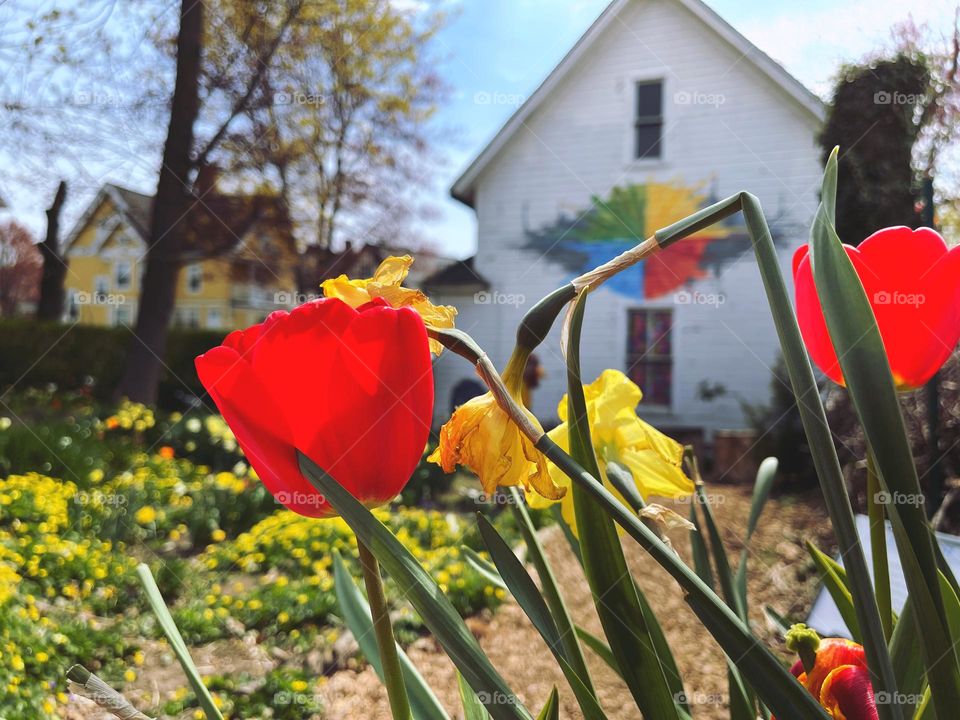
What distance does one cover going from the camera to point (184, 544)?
11.3ft

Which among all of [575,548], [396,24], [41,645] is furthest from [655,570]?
[396,24]

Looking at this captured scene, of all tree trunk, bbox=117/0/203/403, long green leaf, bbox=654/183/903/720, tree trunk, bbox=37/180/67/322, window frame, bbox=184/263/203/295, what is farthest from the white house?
window frame, bbox=184/263/203/295

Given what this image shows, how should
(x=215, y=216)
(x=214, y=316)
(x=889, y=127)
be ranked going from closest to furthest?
(x=889, y=127)
(x=215, y=216)
(x=214, y=316)

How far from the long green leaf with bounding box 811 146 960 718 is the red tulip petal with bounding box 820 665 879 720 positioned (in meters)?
0.06

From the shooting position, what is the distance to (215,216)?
23.2 feet

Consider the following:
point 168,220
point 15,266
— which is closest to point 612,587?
point 168,220

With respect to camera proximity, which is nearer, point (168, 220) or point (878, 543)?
point (878, 543)

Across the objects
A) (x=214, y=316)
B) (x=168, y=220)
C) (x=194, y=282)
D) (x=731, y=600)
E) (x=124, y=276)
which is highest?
(x=194, y=282)

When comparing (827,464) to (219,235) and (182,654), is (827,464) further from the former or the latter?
(219,235)

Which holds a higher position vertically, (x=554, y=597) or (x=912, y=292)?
(x=912, y=292)

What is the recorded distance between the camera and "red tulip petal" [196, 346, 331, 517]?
1.14ft

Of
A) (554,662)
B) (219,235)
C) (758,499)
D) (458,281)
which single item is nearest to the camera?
(758,499)

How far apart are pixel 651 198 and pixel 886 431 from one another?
8036 mm

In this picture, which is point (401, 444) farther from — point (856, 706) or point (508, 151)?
point (508, 151)
